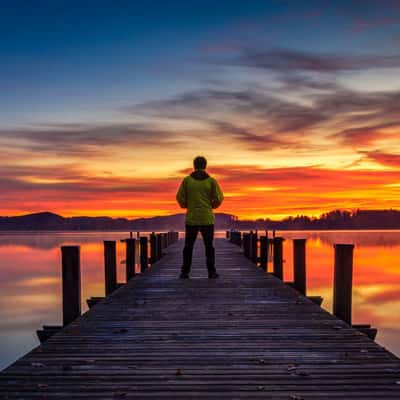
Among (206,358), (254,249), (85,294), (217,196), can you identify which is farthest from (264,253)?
(85,294)

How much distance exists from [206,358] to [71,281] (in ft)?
14.6

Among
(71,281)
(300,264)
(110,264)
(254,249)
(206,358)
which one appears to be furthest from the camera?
(254,249)

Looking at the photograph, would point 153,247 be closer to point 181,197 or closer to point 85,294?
point 181,197

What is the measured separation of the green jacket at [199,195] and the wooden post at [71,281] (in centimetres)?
246

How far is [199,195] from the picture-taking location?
31.1ft

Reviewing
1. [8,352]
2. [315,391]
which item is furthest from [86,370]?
[8,352]

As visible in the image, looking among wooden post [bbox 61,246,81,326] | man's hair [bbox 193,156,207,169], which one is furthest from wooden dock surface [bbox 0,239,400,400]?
man's hair [bbox 193,156,207,169]

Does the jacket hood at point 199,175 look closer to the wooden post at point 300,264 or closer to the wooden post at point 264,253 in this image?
the wooden post at point 300,264

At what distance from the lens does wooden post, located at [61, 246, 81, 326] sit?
26.4 feet

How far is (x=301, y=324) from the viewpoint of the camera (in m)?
5.86

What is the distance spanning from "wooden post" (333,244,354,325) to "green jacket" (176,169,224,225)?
2.69 metres

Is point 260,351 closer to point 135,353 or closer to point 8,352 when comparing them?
point 135,353

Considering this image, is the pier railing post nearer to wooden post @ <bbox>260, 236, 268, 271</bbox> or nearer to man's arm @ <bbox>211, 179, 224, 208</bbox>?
wooden post @ <bbox>260, 236, 268, 271</bbox>

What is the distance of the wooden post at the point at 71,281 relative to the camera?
8.05 m
